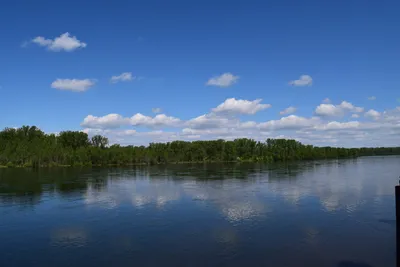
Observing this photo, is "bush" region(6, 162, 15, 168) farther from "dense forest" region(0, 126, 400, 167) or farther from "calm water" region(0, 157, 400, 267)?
"calm water" region(0, 157, 400, 267)

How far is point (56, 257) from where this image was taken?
2145 cm

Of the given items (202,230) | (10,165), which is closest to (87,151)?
(10,165)

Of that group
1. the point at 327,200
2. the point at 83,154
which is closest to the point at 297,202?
the point at 327,200

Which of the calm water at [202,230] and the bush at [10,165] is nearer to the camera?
the calm water at [202,230]

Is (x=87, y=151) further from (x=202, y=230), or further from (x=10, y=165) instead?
(x=202, y=230)

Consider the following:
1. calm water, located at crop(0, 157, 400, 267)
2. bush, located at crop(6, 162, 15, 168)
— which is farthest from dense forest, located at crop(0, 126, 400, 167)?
calm water, located at crop(0, 157, 400, 267)

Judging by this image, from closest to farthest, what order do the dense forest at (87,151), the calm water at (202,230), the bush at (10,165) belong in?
the calm water at (202,230), the bush at (10,165), the dense forest at (87,151)

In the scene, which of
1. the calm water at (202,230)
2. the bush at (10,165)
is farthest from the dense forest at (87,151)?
the calm water at (202,230)

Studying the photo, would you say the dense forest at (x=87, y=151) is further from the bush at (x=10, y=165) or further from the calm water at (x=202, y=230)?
the calm water at (x=202, y=230)

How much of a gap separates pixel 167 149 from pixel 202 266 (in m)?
176

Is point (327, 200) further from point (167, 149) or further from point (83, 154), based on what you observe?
point (167, 149)

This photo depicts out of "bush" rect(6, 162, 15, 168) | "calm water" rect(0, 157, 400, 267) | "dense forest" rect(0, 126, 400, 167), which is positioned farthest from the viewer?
Answer: "dense forest" rect(0, 126, 400, 167)

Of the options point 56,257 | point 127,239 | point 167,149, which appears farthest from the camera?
point 167,149

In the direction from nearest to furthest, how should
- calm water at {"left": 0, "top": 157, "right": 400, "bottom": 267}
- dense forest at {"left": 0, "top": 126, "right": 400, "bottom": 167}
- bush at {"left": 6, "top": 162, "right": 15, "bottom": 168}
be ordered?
calm water at {"left": 0, "top": 157, "right": 400, "bottom": 267} < bush at {"left": 6, "top": 162, "right": 15, "bottom": 168} < dense forest at {"left": 0, "top": 126, "right": 400, "bottom": 167}
